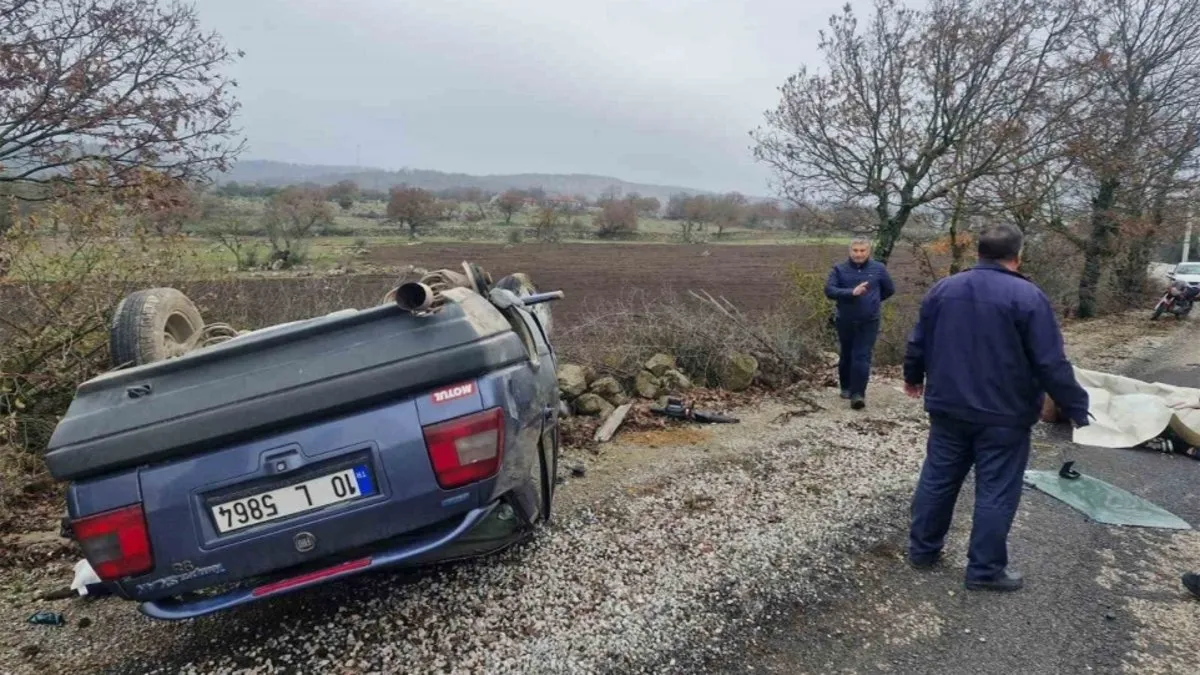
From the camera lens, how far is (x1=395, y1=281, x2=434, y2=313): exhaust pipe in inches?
95.0

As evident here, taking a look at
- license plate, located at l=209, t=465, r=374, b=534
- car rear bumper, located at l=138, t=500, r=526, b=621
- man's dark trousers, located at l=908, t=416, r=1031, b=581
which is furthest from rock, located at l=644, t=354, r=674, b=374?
license plate, located at l=209, t=465, r=374, b=534

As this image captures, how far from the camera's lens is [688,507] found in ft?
13.7

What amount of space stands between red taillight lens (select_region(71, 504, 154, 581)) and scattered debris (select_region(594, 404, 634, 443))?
3644mm

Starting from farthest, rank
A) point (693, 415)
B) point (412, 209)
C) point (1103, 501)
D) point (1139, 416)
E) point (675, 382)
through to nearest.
A: point (412, 209)
point (675, 382)
point (693, 415)
point (1139, 416)
point (1103, 501)

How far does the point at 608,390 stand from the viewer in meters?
6.68

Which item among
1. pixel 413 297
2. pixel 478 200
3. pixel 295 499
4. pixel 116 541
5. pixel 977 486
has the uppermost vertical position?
pixel 478 200

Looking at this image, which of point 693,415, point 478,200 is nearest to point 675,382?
point 693,415

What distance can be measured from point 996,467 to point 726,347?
488cm

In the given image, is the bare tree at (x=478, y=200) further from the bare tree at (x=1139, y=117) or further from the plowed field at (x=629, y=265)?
the bare tree at (x=1139, y=117)

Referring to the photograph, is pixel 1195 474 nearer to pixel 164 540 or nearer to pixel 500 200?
pixel 164 540

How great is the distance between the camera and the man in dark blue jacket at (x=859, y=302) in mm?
6297

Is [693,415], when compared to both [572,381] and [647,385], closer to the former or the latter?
[647,385]

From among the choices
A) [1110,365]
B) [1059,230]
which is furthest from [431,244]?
[1110,365]

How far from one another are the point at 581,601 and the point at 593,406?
3.27m
